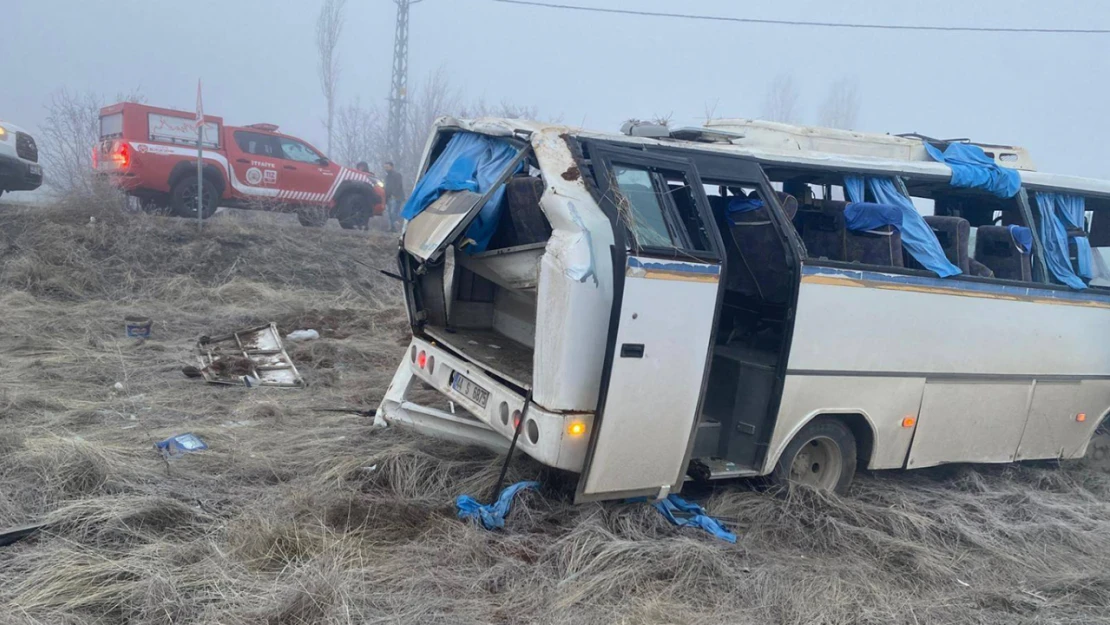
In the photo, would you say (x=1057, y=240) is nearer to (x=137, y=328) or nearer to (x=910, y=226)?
(x=910, y=226)

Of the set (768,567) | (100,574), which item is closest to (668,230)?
(768,567)

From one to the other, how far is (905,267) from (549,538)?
2.89 meters

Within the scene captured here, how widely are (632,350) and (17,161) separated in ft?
40.0

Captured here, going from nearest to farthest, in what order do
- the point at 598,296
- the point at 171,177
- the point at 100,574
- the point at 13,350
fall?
the point at 100,574
the point at 598,296
the point at 13,350
the point at 171,177

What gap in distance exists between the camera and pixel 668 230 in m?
4.58

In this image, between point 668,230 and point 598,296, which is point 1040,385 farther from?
point 598,296

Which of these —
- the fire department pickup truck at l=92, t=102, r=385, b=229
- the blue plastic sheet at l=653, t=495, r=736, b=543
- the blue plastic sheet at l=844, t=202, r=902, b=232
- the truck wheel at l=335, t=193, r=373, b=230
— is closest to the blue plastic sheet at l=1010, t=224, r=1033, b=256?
the blue plastic sheet at l=844, t=202, r=902, b=232

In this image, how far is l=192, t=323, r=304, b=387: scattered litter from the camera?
7762 mm

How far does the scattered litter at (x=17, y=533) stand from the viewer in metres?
3.96

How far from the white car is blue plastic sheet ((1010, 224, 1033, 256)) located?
43.2ft

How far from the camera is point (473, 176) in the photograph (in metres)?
5.38

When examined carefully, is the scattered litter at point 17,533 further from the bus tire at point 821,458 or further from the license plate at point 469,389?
the bus tire at point 821,458

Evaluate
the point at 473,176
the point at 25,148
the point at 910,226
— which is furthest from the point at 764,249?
the point at 25,148

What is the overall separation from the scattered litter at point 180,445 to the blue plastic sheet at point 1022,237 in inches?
229
